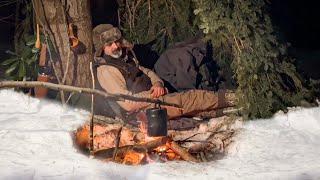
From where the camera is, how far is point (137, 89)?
5.86m

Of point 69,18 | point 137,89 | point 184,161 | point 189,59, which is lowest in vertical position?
point 184,161

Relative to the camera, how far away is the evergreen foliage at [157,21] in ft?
21.7

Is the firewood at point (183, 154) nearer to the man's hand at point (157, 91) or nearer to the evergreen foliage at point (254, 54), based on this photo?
the evergreen foliage at point (254, 54)

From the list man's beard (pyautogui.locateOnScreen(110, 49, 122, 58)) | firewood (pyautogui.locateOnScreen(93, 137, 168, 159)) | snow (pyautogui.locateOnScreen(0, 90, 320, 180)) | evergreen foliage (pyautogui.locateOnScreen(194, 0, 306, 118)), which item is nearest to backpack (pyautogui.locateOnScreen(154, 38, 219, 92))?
man's beard (pyautogui.locateOnScreen(110, 49, 122, 58))

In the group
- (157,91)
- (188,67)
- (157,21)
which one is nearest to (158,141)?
(157,91)

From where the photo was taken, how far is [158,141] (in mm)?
4484

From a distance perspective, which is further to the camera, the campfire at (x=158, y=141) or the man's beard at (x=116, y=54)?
the man's beard at (x=116, y=54)

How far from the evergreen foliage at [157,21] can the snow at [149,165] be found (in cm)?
220

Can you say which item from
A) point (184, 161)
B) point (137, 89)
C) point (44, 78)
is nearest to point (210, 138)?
point (184, 161)

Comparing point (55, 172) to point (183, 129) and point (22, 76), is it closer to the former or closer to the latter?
point (183, 129)

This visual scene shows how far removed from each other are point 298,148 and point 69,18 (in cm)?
336

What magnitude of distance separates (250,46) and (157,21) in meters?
2.21

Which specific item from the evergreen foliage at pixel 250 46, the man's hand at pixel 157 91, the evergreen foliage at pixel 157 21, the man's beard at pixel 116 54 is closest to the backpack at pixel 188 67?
the man's hand at pixel 157 91

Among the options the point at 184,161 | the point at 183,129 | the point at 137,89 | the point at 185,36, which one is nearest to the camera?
the point at 184,161
